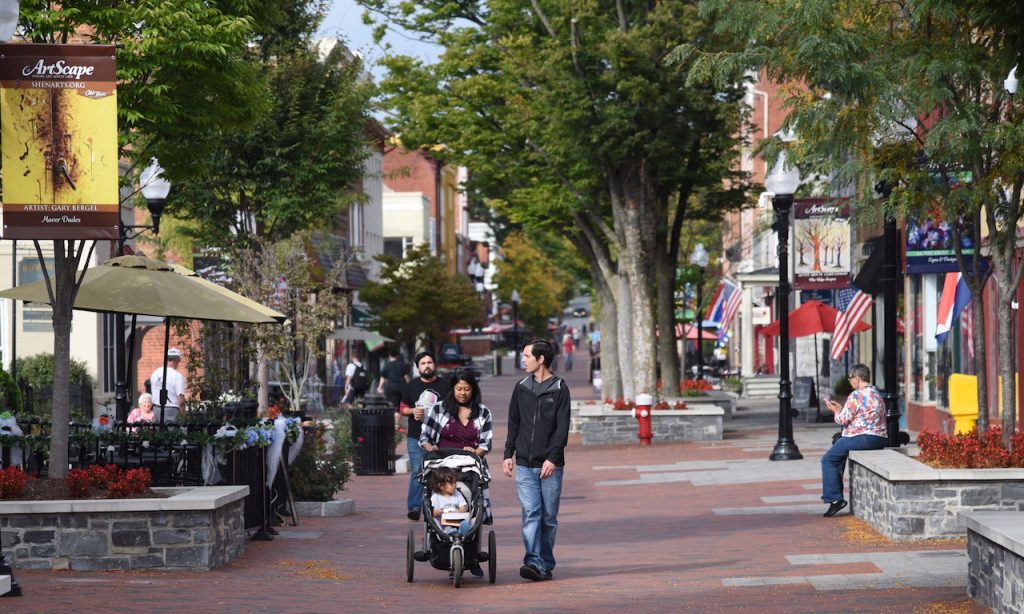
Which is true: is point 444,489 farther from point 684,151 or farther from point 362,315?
point 362,315

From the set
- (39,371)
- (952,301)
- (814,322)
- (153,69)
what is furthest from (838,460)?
(814,322)

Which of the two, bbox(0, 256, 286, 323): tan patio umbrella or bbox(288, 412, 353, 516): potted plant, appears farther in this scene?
bbox(288, 412, 353, 516): potted plant

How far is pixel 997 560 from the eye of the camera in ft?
31.1

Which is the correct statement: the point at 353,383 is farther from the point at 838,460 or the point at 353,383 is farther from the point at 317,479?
the point at 838,460

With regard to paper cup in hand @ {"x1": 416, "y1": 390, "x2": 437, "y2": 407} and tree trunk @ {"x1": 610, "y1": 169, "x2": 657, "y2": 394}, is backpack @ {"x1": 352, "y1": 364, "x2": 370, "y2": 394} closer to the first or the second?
tree trunk @ {"x1": 610, "y1": 169, "x2": 657, "y2": 394}

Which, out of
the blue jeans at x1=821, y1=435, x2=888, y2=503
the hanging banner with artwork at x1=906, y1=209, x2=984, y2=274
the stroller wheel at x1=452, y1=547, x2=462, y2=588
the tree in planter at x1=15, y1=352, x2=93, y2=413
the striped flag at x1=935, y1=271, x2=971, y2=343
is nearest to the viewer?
the stroller wheel at x1=452, y1=547, x2=462, y2=588

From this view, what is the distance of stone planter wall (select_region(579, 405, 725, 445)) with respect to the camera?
3041 cm

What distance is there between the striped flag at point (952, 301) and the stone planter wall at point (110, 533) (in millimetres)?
17014

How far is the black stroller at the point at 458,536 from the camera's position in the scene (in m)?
11.5

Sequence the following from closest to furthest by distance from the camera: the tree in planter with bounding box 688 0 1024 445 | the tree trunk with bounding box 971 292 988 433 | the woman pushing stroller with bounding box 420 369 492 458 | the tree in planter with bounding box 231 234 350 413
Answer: the woman pushing stroller with bounding box 420 369 492 458 → the tree in planter with bounding box 688 0 1024 445 → the tree trunk with bounding box 971 292 988 433 → the tree in planter with bounding box 231 234 350 413

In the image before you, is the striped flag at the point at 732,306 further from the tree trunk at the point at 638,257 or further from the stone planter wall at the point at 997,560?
the stone planter wall at the point at 997,560

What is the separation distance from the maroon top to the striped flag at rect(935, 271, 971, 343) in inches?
598

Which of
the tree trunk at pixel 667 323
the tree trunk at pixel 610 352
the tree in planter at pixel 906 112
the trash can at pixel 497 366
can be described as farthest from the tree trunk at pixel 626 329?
the trash can at pixel 497 366

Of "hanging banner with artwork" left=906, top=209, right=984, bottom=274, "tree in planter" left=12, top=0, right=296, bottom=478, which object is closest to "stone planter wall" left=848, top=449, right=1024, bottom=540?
"tree in planter" left=12, top=0, right=296, bottom=478
